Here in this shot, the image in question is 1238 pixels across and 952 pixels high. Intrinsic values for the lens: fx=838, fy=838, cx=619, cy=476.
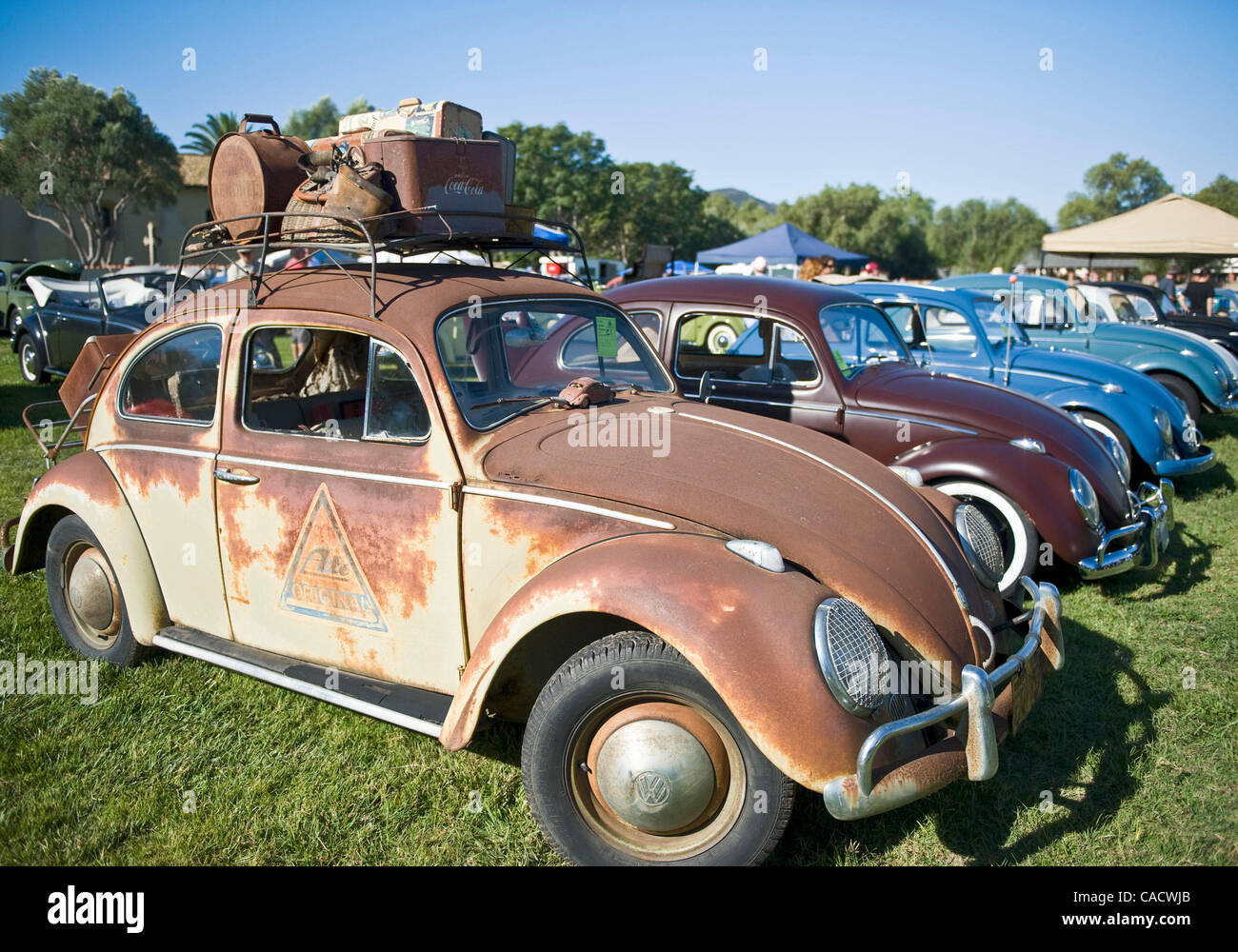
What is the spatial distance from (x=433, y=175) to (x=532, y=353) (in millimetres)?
897

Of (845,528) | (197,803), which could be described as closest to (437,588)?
(197,803)

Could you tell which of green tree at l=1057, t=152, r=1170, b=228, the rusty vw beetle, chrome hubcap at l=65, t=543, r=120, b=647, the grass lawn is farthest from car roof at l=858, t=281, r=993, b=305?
green tree at l=1057, t=152, r=1170, b=228

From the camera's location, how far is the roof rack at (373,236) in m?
3.35

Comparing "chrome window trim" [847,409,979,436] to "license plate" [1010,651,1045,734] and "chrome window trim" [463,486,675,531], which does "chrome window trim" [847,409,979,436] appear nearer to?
"license plate" [1010,651,1045,734]

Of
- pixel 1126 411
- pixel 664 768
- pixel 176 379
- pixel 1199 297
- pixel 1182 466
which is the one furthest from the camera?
pixel 1199 297

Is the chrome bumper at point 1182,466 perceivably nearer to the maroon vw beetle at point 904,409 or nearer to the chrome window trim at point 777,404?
the maroon vw beetle at point 904,409

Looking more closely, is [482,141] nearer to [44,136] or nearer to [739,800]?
[739,800]

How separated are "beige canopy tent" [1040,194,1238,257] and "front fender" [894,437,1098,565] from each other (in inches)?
567

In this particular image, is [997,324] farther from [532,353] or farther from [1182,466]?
[532,353]

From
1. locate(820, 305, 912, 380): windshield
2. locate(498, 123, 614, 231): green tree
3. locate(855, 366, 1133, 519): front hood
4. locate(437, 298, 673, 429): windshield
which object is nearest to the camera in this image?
locate(437, 298, 673, 429): windshield

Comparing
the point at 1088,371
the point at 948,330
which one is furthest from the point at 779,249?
the point at 1088,371

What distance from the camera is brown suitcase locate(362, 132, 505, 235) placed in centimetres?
350

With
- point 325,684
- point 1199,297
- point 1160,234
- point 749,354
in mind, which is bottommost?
point 325,684

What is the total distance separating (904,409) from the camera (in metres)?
5.39
